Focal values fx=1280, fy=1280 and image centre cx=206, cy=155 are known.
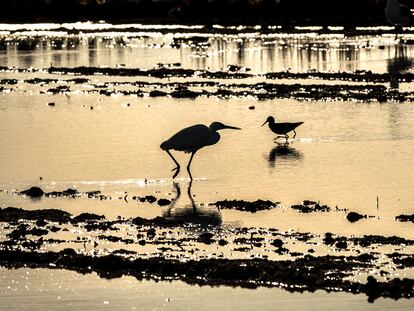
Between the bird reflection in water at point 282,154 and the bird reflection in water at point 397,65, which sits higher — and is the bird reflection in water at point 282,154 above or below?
below

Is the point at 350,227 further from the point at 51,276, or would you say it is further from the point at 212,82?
the point at 212,82

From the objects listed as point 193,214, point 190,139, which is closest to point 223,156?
point 190,139

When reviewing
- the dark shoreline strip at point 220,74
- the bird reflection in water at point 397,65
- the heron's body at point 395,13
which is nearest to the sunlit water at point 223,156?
the bird reflection in water at point 397,65

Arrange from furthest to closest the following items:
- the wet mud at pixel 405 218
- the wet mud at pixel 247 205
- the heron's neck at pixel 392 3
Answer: the heron's neck at pixel 392 3, the wet mud at pixel 247 205, the wet mud at pixel 405 218

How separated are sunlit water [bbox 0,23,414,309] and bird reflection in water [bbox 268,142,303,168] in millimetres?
16

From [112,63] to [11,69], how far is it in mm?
3325

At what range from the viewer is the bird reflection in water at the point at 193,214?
14367mm

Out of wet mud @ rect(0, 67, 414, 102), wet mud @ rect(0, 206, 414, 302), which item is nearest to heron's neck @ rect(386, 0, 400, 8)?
wet mud @ rect(0, 67, 414, 102)

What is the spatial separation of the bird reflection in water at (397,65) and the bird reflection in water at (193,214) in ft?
49.7

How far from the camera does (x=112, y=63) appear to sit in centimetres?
3988

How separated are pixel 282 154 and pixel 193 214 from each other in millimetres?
5184

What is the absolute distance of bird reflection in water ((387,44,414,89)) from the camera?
31375mm

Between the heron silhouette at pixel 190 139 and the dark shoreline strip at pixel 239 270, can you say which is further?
the heron silhouette at pixel 190 139

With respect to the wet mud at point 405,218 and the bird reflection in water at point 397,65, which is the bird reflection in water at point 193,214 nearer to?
the wet mud at point 405,218
